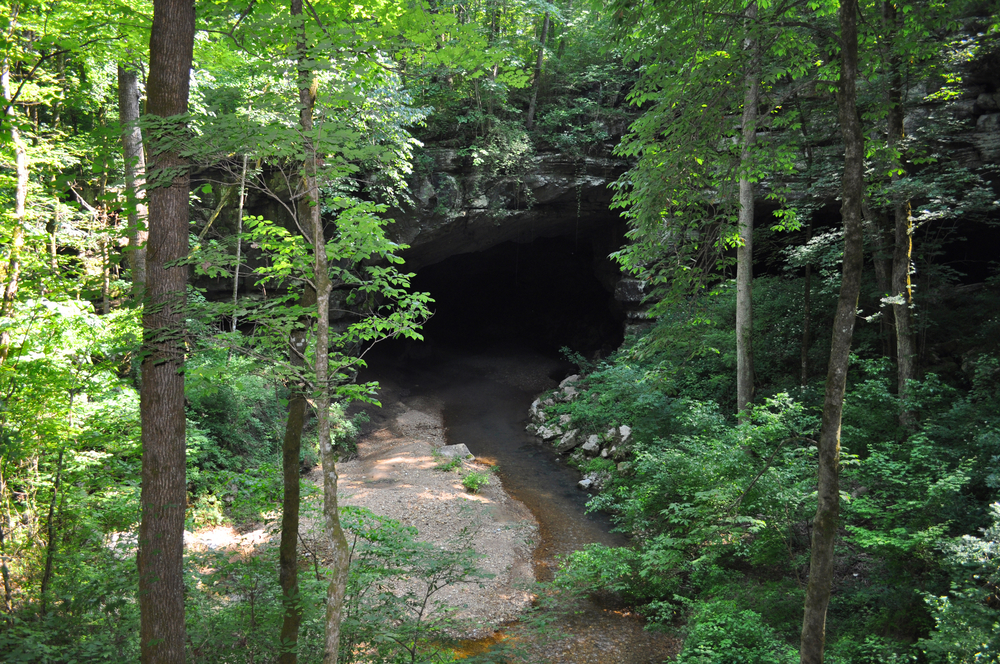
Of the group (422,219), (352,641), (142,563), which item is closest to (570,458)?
(422,219)

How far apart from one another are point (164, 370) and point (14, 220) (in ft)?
12.4

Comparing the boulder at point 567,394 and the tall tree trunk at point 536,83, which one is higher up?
the tall tree trunk at point 536,83

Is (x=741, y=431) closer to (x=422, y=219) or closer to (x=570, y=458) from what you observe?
(x=570, y=458)

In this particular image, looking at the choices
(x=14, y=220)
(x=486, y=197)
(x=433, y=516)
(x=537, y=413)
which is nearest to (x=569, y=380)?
(x=537, y=413)

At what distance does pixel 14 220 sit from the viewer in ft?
19.5

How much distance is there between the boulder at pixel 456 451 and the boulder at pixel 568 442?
2655 millimetres

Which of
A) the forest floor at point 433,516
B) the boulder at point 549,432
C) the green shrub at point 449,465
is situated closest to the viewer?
the forest floor at point 433,516

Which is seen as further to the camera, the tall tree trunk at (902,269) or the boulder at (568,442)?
the boulder at (568,442)

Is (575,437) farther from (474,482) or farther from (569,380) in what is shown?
(569,380)

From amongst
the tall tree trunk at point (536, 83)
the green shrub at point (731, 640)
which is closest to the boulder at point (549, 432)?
the green shrub at point (731, 640)

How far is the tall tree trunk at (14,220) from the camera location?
5.74 m

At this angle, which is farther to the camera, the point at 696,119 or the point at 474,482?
the point at 474,482

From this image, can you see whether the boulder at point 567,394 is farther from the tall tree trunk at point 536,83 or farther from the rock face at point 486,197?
the tall tree trunk at point 536,83

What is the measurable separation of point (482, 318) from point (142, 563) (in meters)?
23.5
